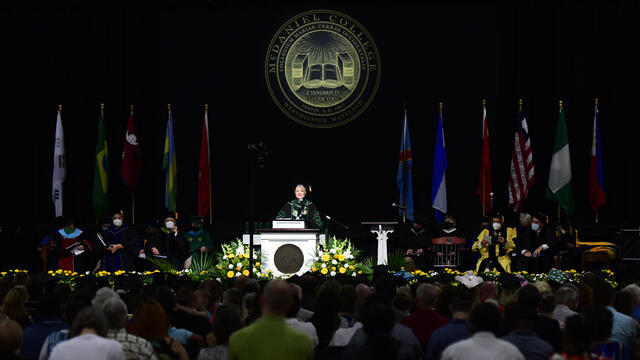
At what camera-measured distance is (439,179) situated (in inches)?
740

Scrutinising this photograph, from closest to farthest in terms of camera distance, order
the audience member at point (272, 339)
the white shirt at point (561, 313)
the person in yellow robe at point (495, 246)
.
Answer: the audience member at point (272, 339)
the white shirt at point (561, 313)
the person in yellow robe at point (495, 246)

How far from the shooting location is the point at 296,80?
66.5ft

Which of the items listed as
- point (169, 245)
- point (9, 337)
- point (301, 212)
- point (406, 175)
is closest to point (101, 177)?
point (169, 245)

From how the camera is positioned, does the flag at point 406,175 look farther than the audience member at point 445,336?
Yes

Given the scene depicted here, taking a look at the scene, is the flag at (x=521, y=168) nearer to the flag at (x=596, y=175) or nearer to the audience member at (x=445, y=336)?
the flag at (x=596, y=175)

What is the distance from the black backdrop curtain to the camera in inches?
769

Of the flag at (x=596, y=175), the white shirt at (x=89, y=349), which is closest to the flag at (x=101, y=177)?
the flag at (x=596, y=175)

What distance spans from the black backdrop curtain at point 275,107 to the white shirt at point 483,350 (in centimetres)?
1429

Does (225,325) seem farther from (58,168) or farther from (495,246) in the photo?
(58,168)

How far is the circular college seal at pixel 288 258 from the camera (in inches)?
609

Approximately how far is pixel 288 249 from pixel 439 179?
15.4 ft

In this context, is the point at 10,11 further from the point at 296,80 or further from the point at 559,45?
the point at 559,45

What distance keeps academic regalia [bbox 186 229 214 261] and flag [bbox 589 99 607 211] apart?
8.06 m

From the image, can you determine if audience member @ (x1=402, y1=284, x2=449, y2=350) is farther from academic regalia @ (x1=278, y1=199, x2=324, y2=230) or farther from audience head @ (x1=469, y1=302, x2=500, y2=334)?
academic regalia @ (x1=278, y1=199, x2=324, y2=230)
